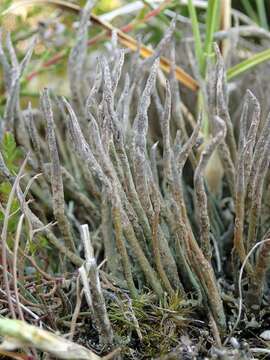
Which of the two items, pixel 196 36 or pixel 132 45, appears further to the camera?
pixel 132 45

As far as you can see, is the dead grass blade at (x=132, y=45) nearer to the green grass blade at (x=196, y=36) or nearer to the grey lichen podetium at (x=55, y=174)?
the green grass blade at (x=196, y=36)

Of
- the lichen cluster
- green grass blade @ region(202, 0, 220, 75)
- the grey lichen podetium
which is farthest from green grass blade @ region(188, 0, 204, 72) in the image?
the grey lichen podetium

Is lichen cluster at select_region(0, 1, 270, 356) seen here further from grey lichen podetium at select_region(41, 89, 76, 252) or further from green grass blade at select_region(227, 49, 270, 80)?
green grass blade at select_region(227, 49, 270, 80)

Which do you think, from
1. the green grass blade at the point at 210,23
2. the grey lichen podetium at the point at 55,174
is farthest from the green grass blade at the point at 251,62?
the grey lichen podetium at the point at 55,174

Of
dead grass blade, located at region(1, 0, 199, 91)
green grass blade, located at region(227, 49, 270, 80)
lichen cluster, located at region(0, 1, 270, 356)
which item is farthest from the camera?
dead grass blade, located at region(1, 0, 199, 91)

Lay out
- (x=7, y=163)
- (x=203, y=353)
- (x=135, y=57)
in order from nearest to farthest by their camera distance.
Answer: (x=203, y=353) → (x=7, y=163) → (x=135, y=57)

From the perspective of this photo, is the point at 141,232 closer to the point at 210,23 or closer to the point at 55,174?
the point at 55,174

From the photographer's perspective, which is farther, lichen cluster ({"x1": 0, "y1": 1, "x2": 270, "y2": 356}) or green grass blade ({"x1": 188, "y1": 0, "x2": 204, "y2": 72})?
green grass blade ({"x1": 188, "y1": 0, "x2": 204, "y2": 72})

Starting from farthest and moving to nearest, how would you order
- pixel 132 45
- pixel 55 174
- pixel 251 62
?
pixel 132 45 < pixel 251 62 < pixel 55 174

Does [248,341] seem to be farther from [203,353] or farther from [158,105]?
[158,105]

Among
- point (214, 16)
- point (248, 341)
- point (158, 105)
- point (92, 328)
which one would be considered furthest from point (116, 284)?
point (214, 16)

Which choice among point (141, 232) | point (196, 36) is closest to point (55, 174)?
point (141, 232)
